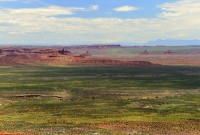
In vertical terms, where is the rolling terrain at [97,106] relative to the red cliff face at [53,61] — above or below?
below

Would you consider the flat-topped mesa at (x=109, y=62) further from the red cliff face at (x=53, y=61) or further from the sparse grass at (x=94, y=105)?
the sparse grass at (x=94, y=105)

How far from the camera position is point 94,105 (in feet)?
195

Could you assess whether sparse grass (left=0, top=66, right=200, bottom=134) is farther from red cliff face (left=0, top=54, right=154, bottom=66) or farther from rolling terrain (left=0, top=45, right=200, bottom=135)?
red cliff face (left=0, top=54, right=154, bottom=66)

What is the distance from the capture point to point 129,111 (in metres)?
53.4

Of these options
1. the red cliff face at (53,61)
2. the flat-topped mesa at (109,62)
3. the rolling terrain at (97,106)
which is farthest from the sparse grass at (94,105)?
the red cliff face at (53,61)

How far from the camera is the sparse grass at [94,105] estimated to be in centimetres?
4353

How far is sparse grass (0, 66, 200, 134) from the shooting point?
4353 cm

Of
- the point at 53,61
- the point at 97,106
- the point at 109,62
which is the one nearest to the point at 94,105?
the point at 97,106

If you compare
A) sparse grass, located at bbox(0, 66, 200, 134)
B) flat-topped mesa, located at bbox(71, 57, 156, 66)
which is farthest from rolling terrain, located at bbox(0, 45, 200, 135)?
flat-topped mesa, located at bbox(71, 57, 156, 66)

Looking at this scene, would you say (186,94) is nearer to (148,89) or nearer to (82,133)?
(148,89)

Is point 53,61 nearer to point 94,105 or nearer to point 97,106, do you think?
point 94,105

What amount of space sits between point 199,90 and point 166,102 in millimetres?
18090

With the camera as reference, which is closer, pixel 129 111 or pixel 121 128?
pixel 121 128

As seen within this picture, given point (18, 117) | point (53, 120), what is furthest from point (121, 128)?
point (18, 117)
